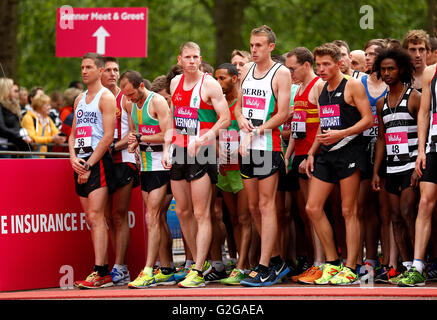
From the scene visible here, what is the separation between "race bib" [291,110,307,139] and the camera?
874 centimetres

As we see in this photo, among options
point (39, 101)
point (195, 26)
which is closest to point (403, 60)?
point (39, 101)

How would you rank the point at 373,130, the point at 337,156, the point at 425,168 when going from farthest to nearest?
the point at 373,130 < the point at 337,156 < the point at 425,168

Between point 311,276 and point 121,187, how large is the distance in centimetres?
237

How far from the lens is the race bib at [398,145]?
809 centimetres

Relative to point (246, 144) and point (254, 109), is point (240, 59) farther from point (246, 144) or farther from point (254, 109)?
point (246, 144)

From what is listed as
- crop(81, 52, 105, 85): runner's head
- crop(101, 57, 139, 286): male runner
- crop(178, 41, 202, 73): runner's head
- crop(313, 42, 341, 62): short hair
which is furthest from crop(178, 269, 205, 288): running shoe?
crop(313, 42, 341, 62): short hair

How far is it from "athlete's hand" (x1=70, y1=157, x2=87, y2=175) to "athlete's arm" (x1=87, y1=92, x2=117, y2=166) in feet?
0.31

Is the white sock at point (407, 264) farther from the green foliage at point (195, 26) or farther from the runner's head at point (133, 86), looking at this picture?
the green foliage at point (195, 26)

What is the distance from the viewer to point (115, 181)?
9094 millimetres

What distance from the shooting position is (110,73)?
9.77 m

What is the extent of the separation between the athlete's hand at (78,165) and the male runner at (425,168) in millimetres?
3495

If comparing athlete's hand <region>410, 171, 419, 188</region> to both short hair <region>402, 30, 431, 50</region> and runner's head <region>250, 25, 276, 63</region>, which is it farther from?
runner's head <region>250, 25, 276, 63</region>
